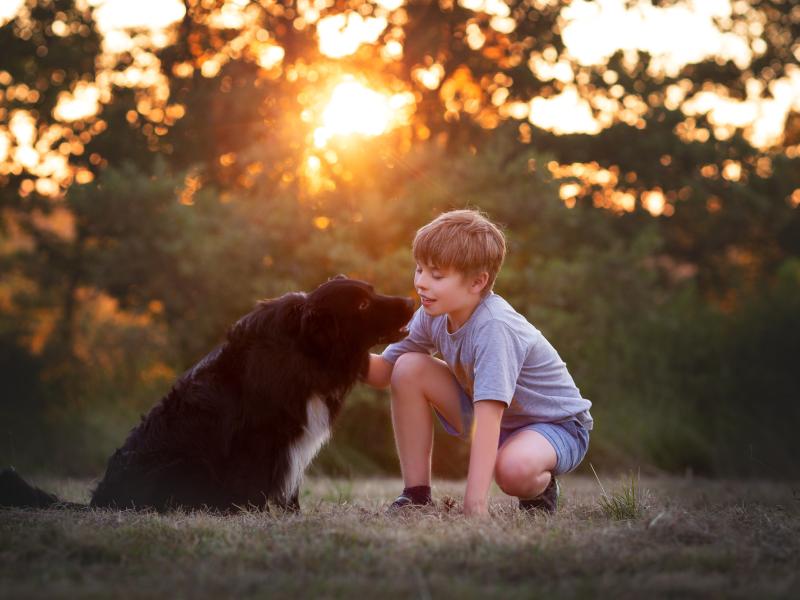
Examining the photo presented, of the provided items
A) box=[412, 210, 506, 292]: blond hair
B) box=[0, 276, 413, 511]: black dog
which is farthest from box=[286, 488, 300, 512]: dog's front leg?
box=[412, 210, 506, 292]: blond hair

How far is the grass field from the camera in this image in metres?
2.40

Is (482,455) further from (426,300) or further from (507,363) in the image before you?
(426,300)

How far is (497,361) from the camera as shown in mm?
3588

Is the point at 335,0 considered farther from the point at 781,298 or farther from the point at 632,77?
the point at 781,298

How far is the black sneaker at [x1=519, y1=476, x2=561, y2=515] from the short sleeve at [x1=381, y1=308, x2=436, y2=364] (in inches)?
32.2

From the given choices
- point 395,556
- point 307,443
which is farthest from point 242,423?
point 395,556

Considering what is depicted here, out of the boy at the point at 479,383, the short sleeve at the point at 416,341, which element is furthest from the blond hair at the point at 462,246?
the short sleeve at the point at 416,341

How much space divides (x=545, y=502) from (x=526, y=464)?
1.20ft

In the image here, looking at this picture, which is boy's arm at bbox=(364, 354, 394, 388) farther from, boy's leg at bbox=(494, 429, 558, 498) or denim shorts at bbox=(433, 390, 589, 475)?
boy's leg at bbox=(494, 429, 558, 498)

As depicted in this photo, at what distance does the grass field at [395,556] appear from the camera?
2400mm

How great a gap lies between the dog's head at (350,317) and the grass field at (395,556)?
0.84 meters

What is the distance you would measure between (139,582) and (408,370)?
1807mm

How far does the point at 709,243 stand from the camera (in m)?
14.1

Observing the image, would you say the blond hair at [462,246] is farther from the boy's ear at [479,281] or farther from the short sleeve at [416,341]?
the short sleeve at [416,341]
